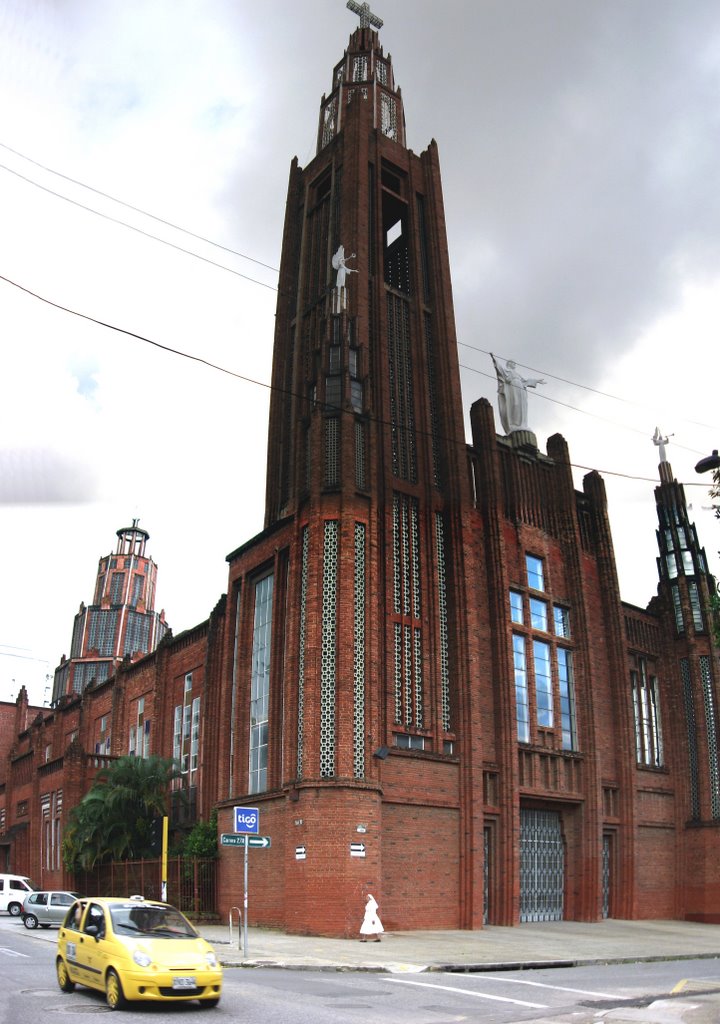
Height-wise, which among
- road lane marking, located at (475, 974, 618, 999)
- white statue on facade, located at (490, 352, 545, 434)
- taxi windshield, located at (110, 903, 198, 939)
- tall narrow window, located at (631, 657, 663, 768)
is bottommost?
road lane marking, located at (475, 974, 618, 999)

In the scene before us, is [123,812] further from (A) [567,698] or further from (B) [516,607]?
(A) [567,698]

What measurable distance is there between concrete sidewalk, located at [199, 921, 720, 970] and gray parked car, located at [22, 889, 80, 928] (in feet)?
16.7

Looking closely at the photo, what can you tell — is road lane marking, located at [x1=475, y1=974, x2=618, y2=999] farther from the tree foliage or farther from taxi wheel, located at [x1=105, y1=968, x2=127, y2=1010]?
the tree foliage

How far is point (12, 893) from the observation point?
123ft

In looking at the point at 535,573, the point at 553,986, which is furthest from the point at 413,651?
the point at 553,986

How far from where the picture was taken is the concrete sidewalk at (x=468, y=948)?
1855 cm

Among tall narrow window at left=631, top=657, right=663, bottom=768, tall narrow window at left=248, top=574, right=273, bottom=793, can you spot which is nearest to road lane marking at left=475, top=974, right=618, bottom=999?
tall narrow window at left=248, top=574, right=273, bottom=793

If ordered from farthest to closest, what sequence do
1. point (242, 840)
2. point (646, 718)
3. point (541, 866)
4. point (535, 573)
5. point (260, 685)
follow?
point (646, 718), point (535, 573), point (541, 866), point (260, 685), point (242, 840)

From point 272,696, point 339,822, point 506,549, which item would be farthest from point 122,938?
point 506,549

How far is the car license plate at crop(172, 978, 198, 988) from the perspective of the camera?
11602 mm

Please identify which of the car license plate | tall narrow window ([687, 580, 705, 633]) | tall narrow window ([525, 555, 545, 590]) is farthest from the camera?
tall narrow window ([687, 580, 705, 633])

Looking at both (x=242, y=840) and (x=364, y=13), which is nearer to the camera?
(x=242, y=840)

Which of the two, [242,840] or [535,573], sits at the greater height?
[535,573]

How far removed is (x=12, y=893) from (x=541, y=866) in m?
20.7
